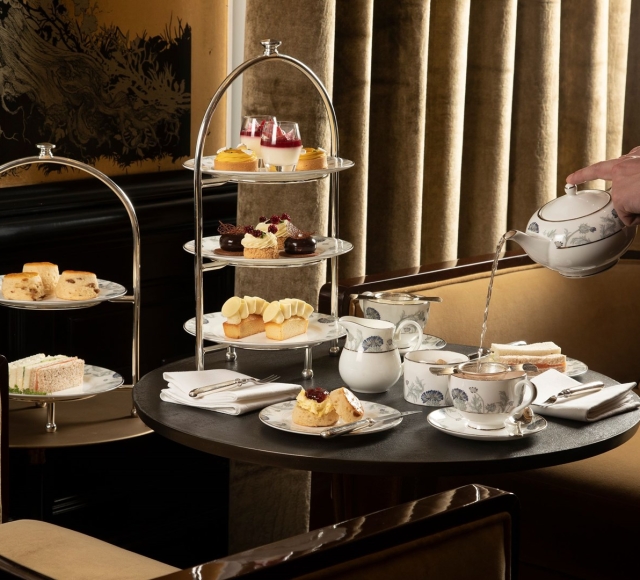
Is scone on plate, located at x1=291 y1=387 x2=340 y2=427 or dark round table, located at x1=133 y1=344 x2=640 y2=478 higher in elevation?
scone on plate, located at x1=291 y1=387 x2=340 y2=427

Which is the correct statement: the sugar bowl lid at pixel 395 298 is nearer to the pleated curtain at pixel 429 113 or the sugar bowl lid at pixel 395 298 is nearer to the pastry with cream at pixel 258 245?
the pastry with cream at pixel 258 245

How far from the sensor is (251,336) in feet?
6.79

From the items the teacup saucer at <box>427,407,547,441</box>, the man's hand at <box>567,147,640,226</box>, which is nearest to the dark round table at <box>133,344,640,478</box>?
the teacup saucer at <box>427,407,547,441</box>

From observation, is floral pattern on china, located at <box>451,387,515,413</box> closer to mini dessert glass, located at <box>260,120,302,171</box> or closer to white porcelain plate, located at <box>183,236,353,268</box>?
white porcelain plate, located at <box>183,236,353,268</box>

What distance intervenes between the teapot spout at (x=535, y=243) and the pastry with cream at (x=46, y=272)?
38.3 inches

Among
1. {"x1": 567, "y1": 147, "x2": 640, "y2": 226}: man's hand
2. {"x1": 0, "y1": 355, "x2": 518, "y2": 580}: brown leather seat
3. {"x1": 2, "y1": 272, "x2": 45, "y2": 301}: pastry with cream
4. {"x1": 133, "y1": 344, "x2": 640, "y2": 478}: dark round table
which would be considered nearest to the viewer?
{"x1": 0, "y1": 355, "x2": 518, "y2": 580}: brown leather seat

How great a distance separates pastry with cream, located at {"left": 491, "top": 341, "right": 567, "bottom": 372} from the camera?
2209 millimetres

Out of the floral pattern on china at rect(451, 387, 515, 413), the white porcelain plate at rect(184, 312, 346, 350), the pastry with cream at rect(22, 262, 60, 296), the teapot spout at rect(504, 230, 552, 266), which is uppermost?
the teapot spout at rect(504, 230, 552, 266)

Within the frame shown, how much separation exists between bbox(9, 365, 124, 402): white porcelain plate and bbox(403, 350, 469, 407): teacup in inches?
26.4

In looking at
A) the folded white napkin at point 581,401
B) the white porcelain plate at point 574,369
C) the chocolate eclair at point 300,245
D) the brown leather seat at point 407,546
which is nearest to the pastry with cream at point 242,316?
the chocolate eclair at point 300,245

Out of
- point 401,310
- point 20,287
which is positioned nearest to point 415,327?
point 401,310

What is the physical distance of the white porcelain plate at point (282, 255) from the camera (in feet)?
6.59

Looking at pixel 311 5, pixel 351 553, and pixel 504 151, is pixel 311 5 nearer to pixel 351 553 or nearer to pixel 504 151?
pixel 504 151

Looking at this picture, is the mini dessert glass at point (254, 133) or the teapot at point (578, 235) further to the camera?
the mini dessert glass at point (254, 133)
